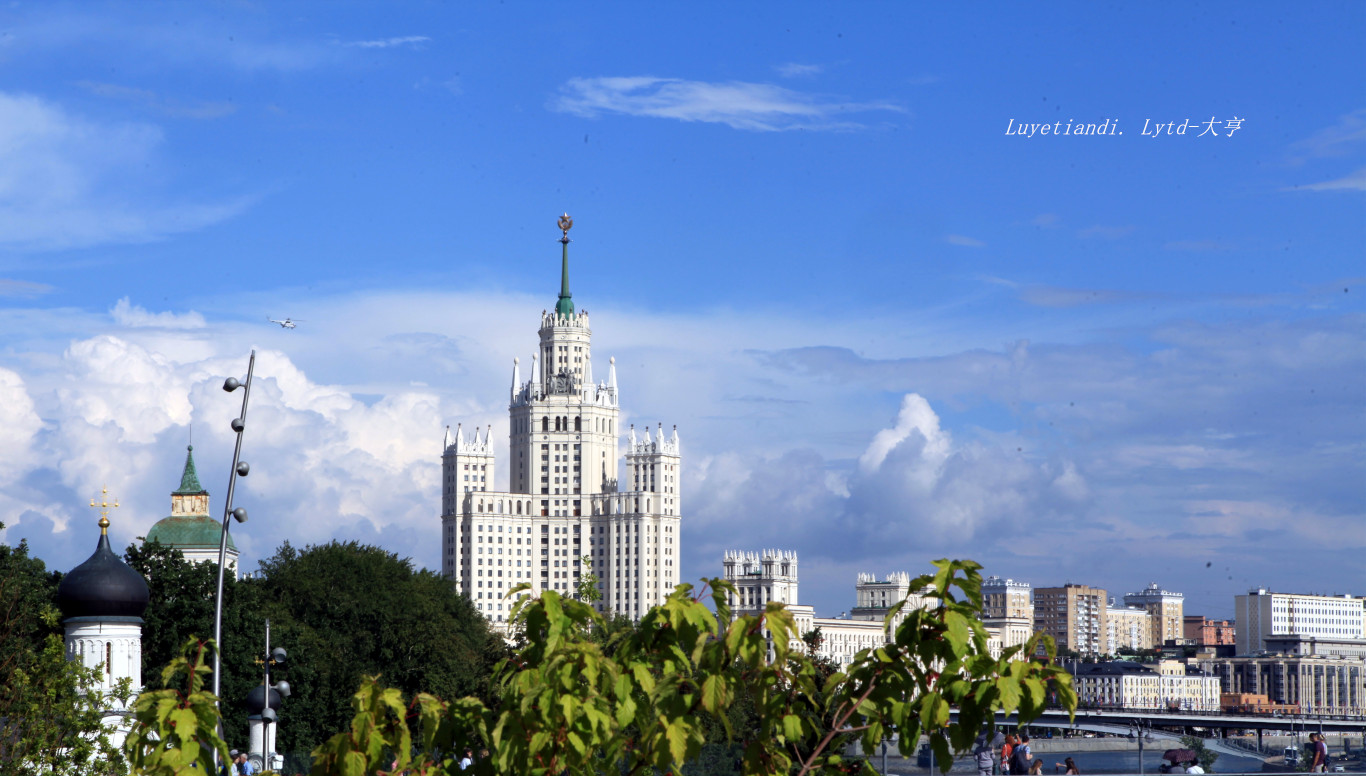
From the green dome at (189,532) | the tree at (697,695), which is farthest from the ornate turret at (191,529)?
the tree at (697,695)

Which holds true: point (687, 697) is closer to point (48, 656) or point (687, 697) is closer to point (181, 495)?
point (48, 656)

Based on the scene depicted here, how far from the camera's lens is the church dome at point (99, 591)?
39.5 m

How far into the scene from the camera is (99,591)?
3953 cm

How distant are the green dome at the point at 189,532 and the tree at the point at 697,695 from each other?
4384 inches

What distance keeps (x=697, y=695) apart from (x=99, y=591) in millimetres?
33175

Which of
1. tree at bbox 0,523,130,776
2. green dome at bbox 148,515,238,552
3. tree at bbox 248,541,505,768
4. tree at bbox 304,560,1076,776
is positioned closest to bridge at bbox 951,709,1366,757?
tree at bbox 248,541,505,768

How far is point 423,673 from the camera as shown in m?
86.4

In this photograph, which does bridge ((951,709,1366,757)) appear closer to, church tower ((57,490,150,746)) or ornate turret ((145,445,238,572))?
ornate turret ((145,445,238,572))

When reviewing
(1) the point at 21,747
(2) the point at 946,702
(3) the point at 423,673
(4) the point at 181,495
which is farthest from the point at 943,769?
(4) the point at 181,495

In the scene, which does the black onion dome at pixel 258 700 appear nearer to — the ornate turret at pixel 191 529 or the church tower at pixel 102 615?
the church tower at pixel 102 615

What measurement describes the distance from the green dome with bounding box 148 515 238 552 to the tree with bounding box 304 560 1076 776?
4384 inches

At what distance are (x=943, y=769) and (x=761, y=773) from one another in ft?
4.59

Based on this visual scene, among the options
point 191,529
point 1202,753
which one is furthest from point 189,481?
point 1202,753

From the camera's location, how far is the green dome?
118375mm
